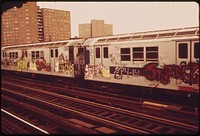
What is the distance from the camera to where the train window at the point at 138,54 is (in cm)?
1336

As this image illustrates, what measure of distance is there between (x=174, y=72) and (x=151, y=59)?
1.51 meters

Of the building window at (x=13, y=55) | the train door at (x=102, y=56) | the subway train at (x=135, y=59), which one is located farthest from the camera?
the building window at (x=13, y=55)

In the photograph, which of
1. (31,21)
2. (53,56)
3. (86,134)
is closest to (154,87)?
(86,134)

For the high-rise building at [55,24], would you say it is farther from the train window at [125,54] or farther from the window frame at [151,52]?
the window frame at [151,52]

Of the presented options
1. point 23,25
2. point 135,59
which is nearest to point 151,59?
point 135,59

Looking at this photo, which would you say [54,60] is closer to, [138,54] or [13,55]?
[138,54]

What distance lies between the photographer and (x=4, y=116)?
1166 cm

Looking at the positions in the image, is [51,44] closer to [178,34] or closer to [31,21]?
[178,34]

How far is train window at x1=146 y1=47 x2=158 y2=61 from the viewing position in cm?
1274

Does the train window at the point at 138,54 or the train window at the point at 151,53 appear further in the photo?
the train window at the point at 138,54

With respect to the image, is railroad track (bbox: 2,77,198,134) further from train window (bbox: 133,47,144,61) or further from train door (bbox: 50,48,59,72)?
train door (bbox: 50,48,59,72)

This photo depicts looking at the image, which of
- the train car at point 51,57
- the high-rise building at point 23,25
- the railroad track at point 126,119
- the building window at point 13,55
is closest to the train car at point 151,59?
the train car at point 51,57

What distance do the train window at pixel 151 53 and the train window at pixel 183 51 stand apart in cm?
134

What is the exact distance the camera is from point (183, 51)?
11570 mm
